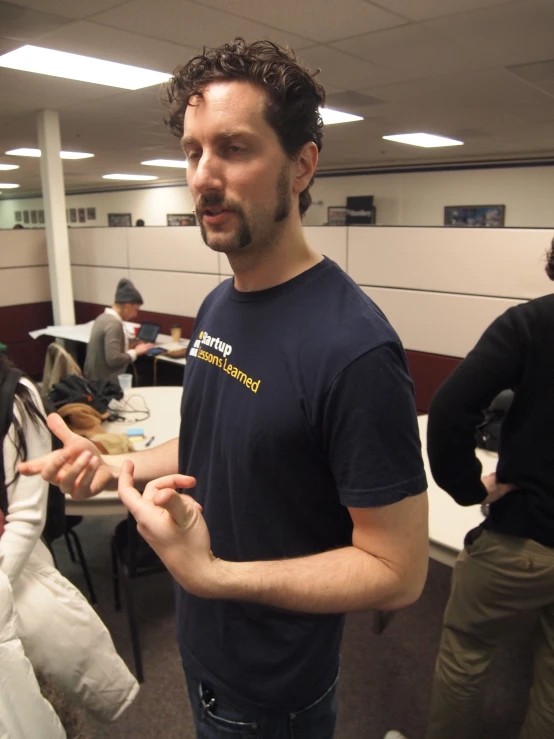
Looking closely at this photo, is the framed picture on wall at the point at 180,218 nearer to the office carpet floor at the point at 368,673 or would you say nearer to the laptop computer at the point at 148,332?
the laptop computer at the point at 148,332

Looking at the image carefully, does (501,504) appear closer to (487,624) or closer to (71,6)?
(487,624)

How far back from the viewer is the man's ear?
88 centimetres

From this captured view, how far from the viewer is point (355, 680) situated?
2.02 meters

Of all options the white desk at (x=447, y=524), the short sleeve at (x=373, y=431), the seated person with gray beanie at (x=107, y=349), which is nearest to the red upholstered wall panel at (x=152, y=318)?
the seated person with gray beanie at (x=107, y=349)

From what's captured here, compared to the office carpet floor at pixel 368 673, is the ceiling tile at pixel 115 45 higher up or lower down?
higher up

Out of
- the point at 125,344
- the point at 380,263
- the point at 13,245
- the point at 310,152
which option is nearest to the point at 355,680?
the point at 310,152

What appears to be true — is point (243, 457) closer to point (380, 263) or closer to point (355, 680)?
point (355, 680)

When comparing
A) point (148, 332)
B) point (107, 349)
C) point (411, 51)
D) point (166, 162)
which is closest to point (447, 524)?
point (411, 51)

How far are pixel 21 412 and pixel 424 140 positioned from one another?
5847mm

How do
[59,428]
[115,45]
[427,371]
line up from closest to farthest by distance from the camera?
1. [59,428]
2. [115,45]
3. [427,371]

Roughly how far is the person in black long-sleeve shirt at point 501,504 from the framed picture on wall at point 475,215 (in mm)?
6990

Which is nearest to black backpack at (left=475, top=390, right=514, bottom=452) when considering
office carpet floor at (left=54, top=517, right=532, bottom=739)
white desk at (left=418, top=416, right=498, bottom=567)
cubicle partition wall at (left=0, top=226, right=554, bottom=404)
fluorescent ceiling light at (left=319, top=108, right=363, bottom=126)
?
white desk at (left=418, top=416, right=498, bottom=567)

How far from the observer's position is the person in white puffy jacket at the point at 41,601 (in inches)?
50.6

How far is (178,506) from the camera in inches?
26.6
